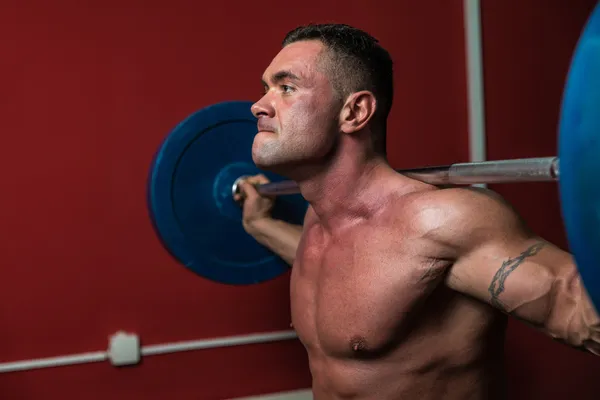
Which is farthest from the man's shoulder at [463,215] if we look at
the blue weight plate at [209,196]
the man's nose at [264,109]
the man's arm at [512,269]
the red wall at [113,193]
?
the red wall at [113,193]

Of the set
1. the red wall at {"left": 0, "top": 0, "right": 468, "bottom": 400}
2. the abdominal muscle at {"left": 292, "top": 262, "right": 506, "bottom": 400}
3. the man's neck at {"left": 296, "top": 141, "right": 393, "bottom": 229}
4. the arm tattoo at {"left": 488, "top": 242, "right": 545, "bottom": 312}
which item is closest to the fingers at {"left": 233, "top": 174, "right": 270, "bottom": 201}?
the red wall at {"left": 0, "top": 0, "right": 468, "bottom": 400}

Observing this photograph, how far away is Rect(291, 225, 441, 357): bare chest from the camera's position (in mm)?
1036

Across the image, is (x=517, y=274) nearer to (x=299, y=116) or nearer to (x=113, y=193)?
(x=299, y=116)

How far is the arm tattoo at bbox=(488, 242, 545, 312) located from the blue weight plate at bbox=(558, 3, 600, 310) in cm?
28

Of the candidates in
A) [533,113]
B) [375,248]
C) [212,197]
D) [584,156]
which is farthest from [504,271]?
[533,113]

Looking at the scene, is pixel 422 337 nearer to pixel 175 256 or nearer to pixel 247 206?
pixel 247 206

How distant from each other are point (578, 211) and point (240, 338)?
1236 millimetres

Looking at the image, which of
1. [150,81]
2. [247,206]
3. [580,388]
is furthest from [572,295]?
[580,388]

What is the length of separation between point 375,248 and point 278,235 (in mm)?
463

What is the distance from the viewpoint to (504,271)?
916mm

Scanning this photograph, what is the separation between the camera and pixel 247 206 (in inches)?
61.3

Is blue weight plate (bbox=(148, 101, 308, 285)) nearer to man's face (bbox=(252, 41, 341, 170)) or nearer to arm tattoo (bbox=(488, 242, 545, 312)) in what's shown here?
man's face (bbox=(252, 41, 341, 170))

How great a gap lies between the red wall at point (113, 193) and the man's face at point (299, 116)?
553mm

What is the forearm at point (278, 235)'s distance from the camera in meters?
1.50
